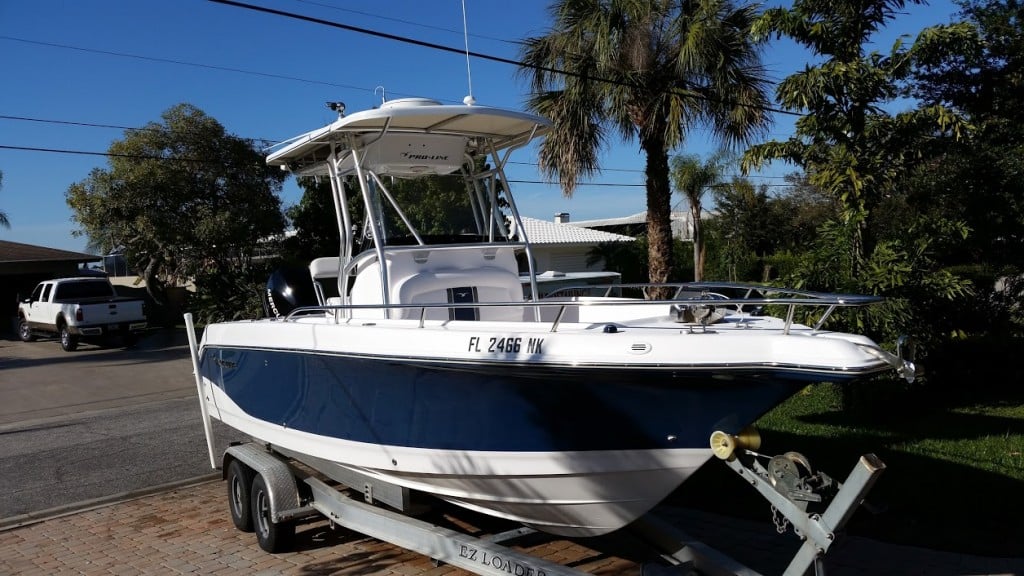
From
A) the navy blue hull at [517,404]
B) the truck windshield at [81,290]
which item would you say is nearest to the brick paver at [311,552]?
the navy blue hull at [517,404]

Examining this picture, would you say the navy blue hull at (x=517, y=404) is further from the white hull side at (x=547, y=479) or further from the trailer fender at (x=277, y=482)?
the trailer fender at (x=277, y=482)

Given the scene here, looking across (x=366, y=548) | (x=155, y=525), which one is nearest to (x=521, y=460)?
(x=366, y=548)

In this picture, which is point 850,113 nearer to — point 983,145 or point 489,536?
point 983,145

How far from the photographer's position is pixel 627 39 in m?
13.5

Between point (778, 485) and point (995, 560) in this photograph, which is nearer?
point (778, 485)

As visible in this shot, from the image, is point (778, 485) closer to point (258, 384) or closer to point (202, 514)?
point (258, 384)

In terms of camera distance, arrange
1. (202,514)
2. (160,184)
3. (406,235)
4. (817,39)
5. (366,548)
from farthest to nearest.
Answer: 1. (160,184)
2. (817,39)
3. (202,514)
4. (406,235)
5. (366,548)

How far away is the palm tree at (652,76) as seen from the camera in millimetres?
13250

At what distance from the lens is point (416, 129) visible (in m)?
6.46

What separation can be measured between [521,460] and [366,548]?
2.09 meters

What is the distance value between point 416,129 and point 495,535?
122 inches

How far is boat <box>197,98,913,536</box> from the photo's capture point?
403 centimetres

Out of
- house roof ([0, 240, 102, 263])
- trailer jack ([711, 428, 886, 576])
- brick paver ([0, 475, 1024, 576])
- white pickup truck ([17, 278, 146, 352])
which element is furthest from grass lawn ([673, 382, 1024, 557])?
house roof ([0, 240, 102, 263])

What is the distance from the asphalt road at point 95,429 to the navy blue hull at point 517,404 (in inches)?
134
